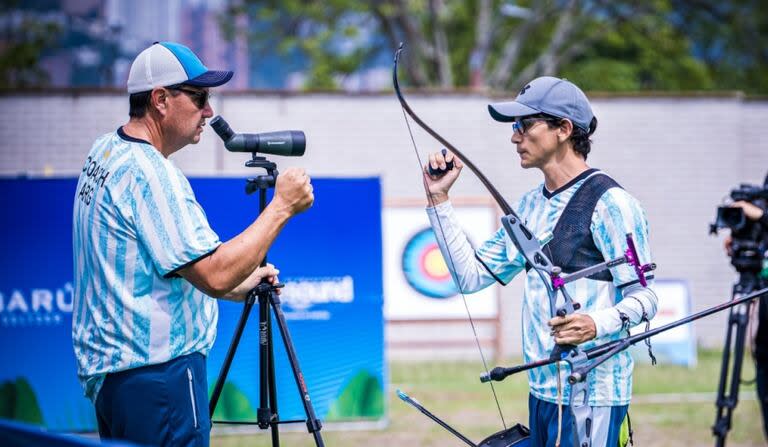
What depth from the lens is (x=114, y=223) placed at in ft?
9.21

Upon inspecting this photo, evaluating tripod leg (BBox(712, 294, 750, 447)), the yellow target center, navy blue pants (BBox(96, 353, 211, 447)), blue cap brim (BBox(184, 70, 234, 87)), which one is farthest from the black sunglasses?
the yellow target center

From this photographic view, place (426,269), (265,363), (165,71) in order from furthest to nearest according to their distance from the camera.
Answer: (426,269)
(265,363)
(165,71)

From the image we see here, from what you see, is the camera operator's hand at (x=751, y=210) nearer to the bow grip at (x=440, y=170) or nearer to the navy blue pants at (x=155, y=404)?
the bow grip at (x=440, y=170)

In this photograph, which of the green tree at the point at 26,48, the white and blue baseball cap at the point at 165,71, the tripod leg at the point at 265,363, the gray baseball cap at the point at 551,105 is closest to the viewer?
the white and blue baseball cap at the point at 165,71

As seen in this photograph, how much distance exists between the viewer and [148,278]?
9.22ft

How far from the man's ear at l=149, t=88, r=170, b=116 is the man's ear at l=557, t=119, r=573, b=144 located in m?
1.20

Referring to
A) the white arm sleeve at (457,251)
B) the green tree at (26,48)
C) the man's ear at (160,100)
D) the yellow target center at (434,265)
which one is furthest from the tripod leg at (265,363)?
the green tree at (26,48)

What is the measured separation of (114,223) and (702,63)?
25718 millimetres

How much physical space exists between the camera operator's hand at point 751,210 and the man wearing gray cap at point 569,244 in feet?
7.38

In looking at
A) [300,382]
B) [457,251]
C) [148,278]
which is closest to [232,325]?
[300,382]

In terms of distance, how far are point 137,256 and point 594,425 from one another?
1.41m

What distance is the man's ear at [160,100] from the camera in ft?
9.71

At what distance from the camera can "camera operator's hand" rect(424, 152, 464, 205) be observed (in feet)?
11.0

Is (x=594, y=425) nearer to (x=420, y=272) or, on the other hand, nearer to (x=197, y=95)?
(x=197, y=95)
